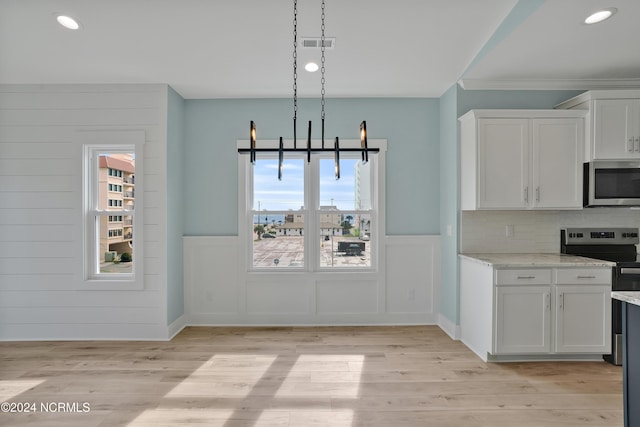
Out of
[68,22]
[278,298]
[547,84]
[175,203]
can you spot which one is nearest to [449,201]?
[547,84]

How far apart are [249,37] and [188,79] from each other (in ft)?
3.24

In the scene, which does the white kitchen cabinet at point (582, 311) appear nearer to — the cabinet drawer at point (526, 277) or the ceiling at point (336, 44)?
the cabinet drawer at point (526, 277)

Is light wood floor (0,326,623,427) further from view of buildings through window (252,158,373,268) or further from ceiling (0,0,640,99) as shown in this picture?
ceiling (0,0,640,99)

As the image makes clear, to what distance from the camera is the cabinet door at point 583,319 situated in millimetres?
3129

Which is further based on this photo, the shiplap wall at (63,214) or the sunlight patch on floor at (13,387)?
the shiplap wall at (63,214)

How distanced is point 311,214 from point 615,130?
3156 mm

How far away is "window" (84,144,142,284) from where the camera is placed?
152 inches

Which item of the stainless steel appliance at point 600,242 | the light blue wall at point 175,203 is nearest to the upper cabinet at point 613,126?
the stainless steel appliance at point 600,242

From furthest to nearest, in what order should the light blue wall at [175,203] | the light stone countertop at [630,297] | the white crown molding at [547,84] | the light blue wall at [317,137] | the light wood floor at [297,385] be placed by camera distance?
1. the light blue wall at [317,137]
2. the light blue wall at [175,203]
3. the white crown molding at [547,84]
4. the light wood floor at [297,385]
5. the light stone countertop at [630,297]

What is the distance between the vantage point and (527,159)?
3426mm

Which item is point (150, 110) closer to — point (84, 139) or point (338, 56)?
point (84, 139)

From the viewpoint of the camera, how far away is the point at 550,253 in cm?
377

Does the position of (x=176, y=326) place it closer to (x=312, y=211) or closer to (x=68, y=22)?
(x=312, y=211)

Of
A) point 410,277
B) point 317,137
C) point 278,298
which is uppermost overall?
point 317,137
